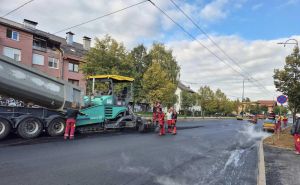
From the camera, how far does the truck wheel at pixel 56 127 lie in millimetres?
12875

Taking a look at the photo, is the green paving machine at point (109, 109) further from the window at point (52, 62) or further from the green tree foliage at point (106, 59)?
the window at point (52, 62)

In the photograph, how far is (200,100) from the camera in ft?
244

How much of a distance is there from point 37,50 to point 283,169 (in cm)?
3887

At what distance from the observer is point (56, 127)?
1322cm

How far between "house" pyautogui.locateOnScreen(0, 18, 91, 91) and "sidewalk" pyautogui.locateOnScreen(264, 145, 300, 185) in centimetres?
2698

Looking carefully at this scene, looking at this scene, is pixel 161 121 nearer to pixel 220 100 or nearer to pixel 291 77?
pixel 291 77

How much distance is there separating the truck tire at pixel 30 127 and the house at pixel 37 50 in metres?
22.0

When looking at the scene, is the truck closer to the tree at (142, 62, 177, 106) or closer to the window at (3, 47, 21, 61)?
the window at (3, 47, 21, 61)

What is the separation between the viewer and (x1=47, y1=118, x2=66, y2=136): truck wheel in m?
12.9

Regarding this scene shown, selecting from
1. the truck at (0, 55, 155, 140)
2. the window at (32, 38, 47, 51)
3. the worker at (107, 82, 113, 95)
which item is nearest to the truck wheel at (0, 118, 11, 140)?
the truck at (0, 55, 155, 140)

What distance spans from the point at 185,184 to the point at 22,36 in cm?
3734

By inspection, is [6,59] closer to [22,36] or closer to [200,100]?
[22,36]

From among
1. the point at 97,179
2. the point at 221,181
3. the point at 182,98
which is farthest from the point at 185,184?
the point at 182,98

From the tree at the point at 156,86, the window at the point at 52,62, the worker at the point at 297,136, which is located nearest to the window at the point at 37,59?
the window at the point at 52,62
